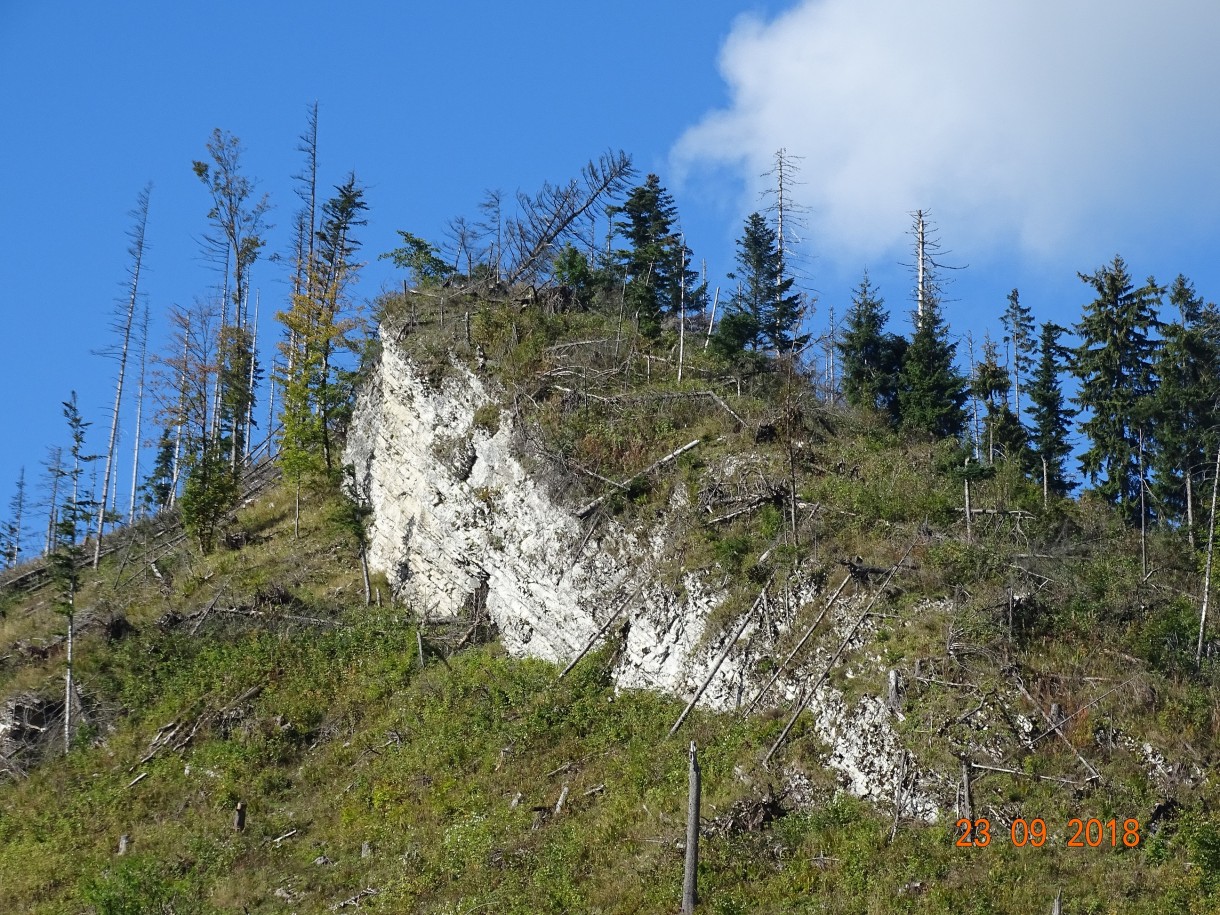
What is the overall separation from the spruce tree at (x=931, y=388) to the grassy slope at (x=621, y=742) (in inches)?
220

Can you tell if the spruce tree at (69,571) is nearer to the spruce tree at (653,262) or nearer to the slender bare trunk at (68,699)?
the slender bare trunk at (68,699)

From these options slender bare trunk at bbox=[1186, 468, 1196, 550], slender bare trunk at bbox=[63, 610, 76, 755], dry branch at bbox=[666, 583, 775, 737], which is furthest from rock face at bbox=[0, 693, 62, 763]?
slender bare trunk at bbox=[1186, 468, 1196, 550]

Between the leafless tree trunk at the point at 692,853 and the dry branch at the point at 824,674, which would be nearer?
the leafless tree trunk at the point at 692,853

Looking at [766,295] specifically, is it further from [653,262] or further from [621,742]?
[621,742]

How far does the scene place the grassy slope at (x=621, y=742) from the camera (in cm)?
1564

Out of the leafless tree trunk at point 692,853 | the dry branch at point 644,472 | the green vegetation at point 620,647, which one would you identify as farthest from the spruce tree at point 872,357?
the leafless tree trunk at point 692,853

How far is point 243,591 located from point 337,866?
11423 mm

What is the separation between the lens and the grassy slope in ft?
51.3

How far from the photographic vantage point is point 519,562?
24.6 meters

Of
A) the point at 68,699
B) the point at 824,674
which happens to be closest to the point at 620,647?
the point at 824,674

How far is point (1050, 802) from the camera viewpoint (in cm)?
1569

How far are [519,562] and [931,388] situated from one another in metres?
16.5

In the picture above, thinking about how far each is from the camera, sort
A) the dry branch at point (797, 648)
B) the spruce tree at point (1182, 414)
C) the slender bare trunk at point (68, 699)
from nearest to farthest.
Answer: the dry branch at point (797, 648) < the slender bare trunk at point (68, 699) < the spruce tree at point (1182, 414)

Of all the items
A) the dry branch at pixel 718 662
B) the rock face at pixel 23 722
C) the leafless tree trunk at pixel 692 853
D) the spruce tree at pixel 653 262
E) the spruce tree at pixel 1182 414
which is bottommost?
the leafless tree trunk at pixel 692 853
